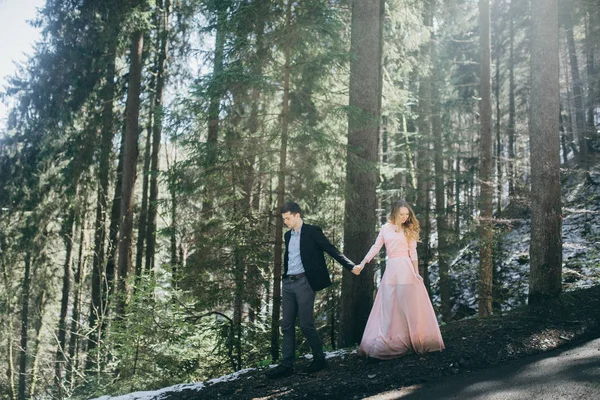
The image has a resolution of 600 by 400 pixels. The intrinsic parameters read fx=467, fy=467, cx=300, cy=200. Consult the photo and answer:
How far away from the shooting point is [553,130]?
318 inches

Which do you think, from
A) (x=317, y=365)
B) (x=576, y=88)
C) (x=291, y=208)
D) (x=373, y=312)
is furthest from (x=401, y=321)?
(x=576, y=88)

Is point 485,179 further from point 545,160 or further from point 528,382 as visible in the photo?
point 528,382

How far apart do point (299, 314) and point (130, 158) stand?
8886mm

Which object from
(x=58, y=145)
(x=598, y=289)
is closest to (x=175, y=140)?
(x=598, y=289)

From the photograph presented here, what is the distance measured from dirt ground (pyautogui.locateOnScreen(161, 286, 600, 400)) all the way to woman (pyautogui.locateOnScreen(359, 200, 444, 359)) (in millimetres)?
162

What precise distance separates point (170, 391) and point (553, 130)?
24.6ft

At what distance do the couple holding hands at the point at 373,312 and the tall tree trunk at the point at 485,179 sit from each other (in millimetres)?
5669

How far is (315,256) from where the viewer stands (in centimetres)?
618

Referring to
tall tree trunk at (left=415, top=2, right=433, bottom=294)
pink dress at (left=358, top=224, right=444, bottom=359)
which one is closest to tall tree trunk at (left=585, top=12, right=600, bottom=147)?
tall tree trunk at (left=415, top=2, right=433, bottom=294)

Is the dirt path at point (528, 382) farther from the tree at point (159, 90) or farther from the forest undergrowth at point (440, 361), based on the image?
the tree at point (159, 90)

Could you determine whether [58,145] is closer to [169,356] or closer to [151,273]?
[151,273]

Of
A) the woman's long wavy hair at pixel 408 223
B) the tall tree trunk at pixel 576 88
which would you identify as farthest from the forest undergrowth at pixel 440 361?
the tall tree trunk at pixel 576 88

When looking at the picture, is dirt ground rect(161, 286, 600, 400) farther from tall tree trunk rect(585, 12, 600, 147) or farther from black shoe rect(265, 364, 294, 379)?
tall tree trunk rect(585, 12, 600, 147)

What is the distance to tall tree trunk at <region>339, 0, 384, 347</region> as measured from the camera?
27.4ft
